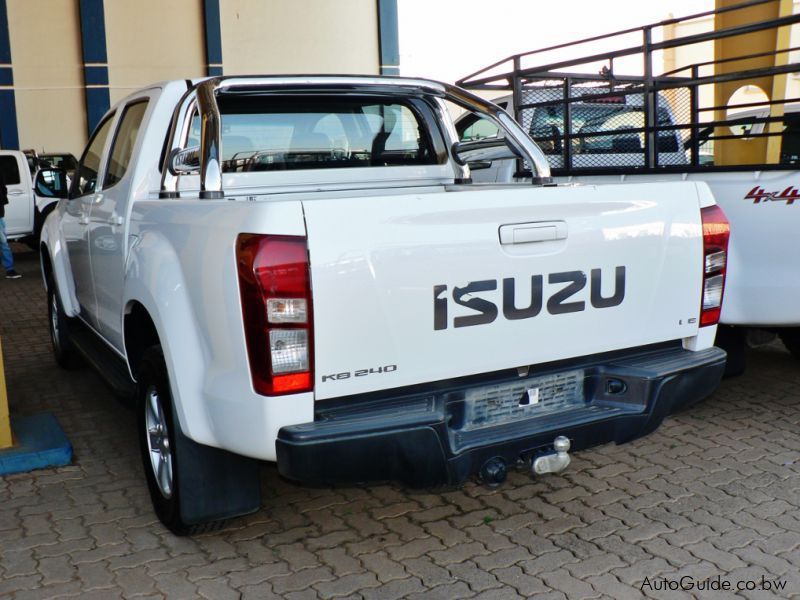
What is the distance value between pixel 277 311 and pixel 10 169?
1256 cm

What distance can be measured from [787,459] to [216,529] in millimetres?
2812

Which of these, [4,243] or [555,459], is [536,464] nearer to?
[555,459]

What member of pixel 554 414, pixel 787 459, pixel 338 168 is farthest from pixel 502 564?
pixel 338 168

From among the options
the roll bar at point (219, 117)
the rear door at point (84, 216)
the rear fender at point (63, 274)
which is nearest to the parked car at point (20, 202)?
the rear fender at point (63, 274)

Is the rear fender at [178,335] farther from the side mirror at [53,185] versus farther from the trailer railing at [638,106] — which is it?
the trailer railing at [638,106]

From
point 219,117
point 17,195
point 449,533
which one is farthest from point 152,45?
point 449,533

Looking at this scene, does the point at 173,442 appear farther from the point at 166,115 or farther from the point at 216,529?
the point at 166,115

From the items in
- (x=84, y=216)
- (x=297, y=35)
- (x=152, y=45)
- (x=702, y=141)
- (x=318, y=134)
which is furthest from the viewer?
(x=297, y=35)

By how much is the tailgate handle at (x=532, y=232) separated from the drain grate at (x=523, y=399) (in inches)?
20.3

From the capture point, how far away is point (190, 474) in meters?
3.29

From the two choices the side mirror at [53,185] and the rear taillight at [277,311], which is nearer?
the rear taillight at [277,311]

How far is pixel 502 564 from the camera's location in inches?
131

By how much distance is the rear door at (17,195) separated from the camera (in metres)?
13.5

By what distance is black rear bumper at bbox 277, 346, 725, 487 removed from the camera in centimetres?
278
